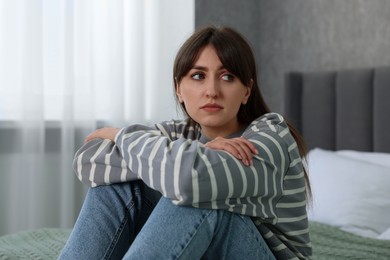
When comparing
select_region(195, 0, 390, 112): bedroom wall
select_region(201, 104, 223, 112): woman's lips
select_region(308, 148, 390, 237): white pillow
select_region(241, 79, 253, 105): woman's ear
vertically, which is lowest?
select_region(308, 148, 390, 237): white pillow

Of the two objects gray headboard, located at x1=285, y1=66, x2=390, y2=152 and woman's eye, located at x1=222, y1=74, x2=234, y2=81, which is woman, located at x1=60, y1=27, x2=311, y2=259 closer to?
woman's eye, located at x1=222, y1=74, x2=234, y2=81

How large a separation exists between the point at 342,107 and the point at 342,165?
1.48ft

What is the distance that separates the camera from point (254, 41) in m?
3.48

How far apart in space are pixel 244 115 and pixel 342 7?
163 centimetres

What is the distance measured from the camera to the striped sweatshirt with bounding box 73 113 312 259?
3.75ft

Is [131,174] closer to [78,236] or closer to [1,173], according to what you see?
[78,236]

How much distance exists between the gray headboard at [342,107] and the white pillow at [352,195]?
0.28 meters

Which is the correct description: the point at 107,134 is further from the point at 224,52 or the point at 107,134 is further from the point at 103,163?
the point at 224,52

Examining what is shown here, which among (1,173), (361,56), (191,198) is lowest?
(1,173)

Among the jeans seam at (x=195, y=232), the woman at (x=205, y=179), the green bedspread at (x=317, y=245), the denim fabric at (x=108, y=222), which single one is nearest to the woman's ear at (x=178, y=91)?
the woman at (x=205, y=179)

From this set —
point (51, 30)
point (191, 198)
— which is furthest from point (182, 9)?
point (191, 198)

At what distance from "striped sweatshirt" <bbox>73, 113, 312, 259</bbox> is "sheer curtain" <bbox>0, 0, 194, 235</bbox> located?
142 centimetres

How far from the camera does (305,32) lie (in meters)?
3.13

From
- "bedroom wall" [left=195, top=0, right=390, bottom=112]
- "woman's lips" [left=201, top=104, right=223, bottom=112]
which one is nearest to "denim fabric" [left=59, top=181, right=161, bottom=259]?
"woman's lips" [left=201, top=104, right=223, bottom=112]
